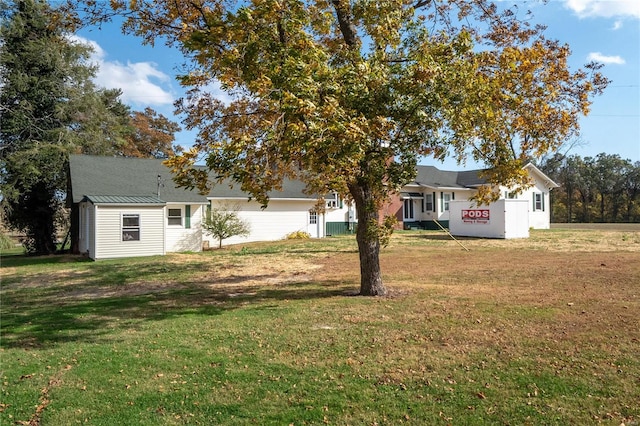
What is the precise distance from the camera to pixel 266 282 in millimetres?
12438

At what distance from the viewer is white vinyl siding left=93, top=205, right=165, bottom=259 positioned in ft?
62.4

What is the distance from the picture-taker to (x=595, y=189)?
191 feet

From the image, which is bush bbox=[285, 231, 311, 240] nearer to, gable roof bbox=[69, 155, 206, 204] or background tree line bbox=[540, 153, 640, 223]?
gable roof bbox=[69, 155, 206, 204]

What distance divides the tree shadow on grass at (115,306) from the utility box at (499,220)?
15846mm

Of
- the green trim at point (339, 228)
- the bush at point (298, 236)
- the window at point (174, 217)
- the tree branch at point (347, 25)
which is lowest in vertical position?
the bush at point (298, 236)

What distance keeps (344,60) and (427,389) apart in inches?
263

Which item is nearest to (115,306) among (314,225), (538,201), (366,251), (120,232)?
(366,251)

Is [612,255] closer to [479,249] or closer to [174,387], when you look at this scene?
[479,249]

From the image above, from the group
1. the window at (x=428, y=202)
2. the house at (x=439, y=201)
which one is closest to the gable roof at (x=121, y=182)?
the house at (x=439, y=201)

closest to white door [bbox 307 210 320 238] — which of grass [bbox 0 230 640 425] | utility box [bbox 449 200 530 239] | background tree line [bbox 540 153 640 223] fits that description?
utility box [bbox 449 200 530 239]

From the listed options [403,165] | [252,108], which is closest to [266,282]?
[252,108]

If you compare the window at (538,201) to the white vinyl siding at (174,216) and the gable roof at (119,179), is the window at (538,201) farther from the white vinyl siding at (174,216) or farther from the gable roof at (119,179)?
the white vinyl siding at (174,216)

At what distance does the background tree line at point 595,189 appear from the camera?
2174 inches

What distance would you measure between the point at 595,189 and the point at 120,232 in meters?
58.8
